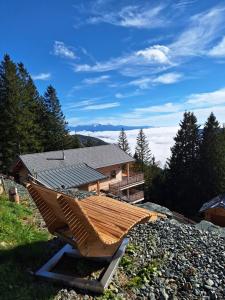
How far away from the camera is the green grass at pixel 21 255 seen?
5984 millimetres

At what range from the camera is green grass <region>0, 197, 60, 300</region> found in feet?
19.6

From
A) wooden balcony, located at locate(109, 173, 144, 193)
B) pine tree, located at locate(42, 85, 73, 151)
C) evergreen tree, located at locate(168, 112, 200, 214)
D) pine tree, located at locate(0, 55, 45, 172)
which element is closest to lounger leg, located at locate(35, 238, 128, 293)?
wooden balcony, located at locate(109, 173, 144, 193)

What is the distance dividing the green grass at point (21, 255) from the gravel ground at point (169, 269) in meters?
0.61

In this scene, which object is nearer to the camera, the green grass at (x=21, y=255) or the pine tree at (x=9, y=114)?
the green grass at (x=21, y=255)

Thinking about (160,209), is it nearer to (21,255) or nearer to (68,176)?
(21,255)

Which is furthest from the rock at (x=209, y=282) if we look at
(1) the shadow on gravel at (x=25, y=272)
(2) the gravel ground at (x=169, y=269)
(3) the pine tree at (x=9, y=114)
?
(3) the pine tree at (x=9, y=114)

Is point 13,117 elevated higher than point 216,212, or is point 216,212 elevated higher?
point 13,117

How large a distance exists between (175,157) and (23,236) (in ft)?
131

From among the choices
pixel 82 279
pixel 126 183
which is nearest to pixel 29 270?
pixel 82 279

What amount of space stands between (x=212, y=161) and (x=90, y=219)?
39.0 meters

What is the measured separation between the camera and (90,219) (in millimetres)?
6492

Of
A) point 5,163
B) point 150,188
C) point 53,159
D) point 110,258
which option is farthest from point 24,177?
point 110,258

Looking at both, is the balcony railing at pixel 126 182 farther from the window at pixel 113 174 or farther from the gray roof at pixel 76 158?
the gray roof at pixel 76 158

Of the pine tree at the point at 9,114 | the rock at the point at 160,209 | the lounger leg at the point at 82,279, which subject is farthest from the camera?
the pine tree at the point at 9,114
